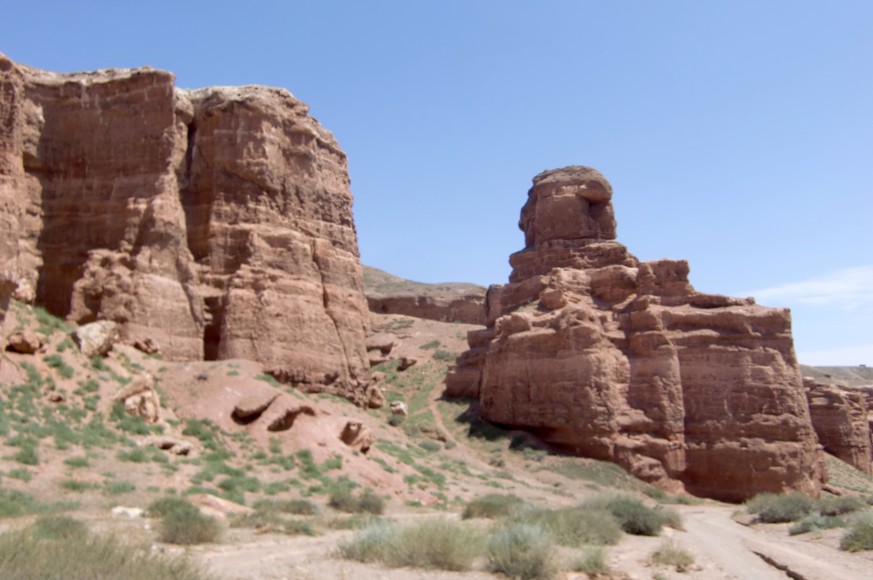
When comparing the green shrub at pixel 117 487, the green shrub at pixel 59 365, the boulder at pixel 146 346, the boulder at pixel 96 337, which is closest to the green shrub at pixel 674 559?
the green shrub at pixel 117 487

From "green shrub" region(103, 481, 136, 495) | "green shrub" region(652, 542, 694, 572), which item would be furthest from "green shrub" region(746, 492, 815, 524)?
"green shrub" region(103, 481, 136, 495)

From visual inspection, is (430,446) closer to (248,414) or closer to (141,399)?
(248,414)

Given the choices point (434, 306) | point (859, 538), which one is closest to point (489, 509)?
point (859, 538)

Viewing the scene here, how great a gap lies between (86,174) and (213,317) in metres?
6.59

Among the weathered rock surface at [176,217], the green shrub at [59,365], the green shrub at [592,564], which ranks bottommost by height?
the green shrub at [592,564]

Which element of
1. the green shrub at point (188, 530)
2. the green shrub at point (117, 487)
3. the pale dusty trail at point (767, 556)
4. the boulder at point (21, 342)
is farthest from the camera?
the boulder at point (21, 342)

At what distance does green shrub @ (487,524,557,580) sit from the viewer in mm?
11562

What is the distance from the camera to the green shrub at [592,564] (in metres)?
12.5

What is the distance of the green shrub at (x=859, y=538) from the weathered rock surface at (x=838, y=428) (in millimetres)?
34563

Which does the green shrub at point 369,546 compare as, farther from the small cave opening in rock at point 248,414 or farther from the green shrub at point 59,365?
the green shrub at point 59,365

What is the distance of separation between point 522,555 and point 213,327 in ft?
59.7

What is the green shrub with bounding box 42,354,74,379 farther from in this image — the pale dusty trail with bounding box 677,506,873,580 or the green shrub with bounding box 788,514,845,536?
the green shrub with bounding box 788,514,845,536

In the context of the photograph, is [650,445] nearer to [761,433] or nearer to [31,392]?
[761,433]

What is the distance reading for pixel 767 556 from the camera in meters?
16.2
